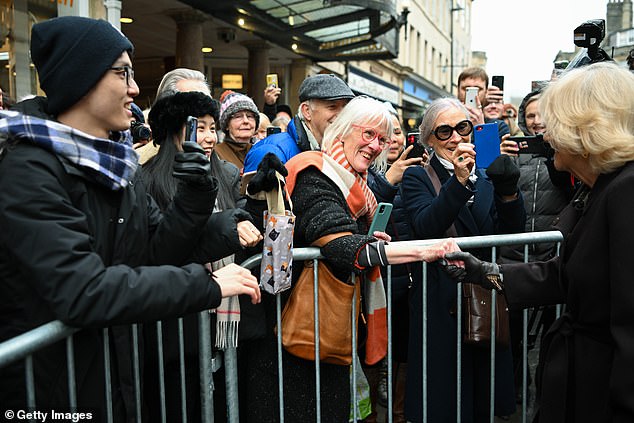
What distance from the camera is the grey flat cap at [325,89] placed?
3598 millimetres

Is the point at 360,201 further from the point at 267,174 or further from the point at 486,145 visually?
the point at 486,145

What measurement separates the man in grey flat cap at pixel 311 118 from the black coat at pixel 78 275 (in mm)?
1592

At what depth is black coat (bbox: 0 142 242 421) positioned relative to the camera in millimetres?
1584

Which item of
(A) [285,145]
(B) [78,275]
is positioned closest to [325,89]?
(A) [285,145]

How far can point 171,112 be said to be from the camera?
2.83 meters

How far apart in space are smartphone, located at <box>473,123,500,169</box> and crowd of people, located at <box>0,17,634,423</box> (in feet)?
0.26

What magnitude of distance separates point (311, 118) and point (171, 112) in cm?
114

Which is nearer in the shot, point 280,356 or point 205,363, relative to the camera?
point 205,363

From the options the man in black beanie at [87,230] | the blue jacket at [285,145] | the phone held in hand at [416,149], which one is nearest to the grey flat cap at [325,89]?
Result: the blue jacket at [285,145]

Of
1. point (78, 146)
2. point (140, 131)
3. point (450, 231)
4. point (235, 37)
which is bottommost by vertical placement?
point (450, 231)

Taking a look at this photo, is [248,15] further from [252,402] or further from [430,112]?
[252,402]

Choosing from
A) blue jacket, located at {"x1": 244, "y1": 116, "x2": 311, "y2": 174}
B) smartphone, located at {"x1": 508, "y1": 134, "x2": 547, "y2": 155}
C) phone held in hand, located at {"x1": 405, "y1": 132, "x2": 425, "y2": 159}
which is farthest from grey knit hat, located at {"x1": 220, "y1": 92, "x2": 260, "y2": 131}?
smartphone, located at {"x1": 508, "y1": 134, "x2": 547, "y2": 155}

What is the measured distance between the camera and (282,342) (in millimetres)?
2609

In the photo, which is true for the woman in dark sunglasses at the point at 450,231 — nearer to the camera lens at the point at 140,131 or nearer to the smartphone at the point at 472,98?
the smartphone at the point at 472,98
